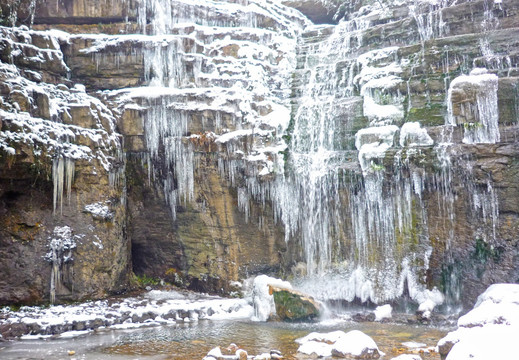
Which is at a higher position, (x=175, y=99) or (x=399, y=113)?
(x=175, y=99)

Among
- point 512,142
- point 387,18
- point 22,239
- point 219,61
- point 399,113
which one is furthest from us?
point 387,18

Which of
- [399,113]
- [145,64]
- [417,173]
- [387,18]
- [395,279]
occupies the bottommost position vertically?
[395,279]

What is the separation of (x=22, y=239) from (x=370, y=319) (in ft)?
33.8

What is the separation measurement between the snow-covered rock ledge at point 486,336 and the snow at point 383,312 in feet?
12.3

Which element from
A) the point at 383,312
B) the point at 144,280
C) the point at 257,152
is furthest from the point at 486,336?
the point at 144,280

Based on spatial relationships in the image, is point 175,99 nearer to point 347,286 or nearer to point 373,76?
point 373,76

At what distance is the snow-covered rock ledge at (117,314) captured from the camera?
10617 millimetres

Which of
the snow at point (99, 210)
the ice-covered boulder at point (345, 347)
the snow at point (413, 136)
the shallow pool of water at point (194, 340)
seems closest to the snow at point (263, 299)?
the shallow pool of water at point (194, 340)

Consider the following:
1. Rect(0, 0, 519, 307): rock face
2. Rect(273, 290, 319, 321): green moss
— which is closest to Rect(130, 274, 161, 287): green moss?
Rect(0, 0, 519, 307): rock face

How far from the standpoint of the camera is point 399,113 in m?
13.5

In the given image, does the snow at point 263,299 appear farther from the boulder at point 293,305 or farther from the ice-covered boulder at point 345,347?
the ice-covered boulder at point 345,347

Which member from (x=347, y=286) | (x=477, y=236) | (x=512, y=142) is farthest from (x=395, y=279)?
(x=512, y=142)

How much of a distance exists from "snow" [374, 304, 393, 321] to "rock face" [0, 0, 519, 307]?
711 millimetres

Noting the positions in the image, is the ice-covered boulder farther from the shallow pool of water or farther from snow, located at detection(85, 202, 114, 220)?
snow, located at detection(85, 202, 114, 220)
